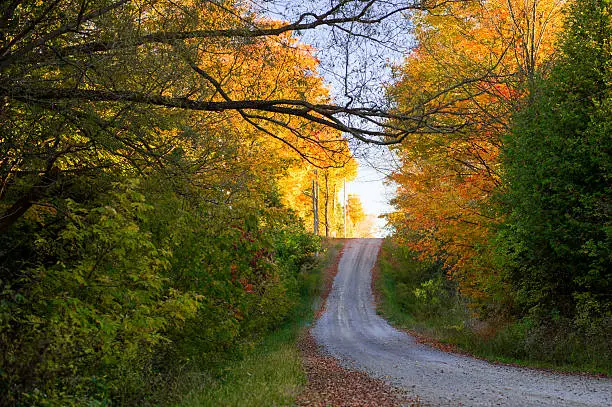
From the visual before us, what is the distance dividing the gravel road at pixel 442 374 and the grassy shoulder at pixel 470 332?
0.77 meters

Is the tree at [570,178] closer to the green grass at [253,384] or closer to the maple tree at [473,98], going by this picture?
the maple tree at [473,98]

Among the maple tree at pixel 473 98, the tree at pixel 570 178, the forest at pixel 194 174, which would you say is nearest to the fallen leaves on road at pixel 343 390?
the forest at pixel 194 174

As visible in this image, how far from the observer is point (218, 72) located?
9750 millimetres

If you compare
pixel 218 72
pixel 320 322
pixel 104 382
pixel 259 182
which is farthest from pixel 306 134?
pixel 320 322

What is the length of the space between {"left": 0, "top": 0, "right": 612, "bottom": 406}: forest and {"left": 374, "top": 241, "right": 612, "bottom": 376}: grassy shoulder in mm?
92

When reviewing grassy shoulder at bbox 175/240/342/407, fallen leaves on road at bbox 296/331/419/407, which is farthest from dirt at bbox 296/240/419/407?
grassy shoulder at bbox 175/240/342/407

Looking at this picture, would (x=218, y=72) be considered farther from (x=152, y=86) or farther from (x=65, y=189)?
(x=65, y=189)

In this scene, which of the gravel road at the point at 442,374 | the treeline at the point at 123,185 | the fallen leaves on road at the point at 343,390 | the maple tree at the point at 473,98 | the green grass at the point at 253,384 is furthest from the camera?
the maple tree at the point at 473,98

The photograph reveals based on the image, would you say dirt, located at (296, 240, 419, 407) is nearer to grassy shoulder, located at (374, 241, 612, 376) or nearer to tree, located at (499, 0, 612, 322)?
grassy shoulder, located at (374, 241, 612, 376)

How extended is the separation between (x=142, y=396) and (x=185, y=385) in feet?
2.93

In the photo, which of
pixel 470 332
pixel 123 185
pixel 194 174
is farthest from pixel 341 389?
pixel 470 332

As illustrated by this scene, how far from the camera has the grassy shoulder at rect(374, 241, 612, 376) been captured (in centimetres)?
1287

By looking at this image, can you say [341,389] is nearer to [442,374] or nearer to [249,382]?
[249,382]

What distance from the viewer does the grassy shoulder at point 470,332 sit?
42.2 ft
